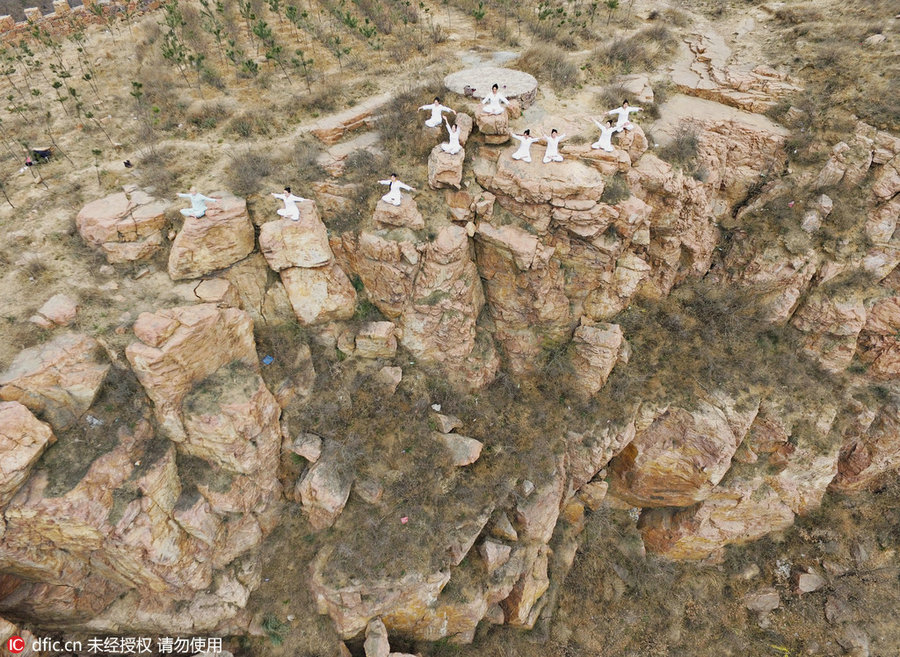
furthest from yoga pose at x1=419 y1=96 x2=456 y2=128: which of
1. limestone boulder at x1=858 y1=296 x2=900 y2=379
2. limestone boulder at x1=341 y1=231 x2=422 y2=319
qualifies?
limestone boulder at x1=858 y1=296 x2=900 y2=379

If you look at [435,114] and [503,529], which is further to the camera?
[435,114]

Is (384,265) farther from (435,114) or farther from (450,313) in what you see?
(435,114)

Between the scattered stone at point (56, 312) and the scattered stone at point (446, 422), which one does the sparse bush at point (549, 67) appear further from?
the scattered stone at point (56, 312)

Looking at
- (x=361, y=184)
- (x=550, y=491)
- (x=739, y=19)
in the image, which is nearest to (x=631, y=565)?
(x=550, y=491)

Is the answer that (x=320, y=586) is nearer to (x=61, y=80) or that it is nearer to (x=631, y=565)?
(x=631, y=565)

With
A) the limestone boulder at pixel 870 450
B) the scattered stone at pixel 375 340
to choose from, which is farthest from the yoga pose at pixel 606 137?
the limestone boulder at pixel 870 450

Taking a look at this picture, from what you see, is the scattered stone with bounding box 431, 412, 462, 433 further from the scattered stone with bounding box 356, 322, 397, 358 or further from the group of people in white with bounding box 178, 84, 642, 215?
the group of people in white with bounding box 178, 84, 642, 215

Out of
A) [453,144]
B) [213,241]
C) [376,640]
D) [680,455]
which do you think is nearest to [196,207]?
[213,241]
